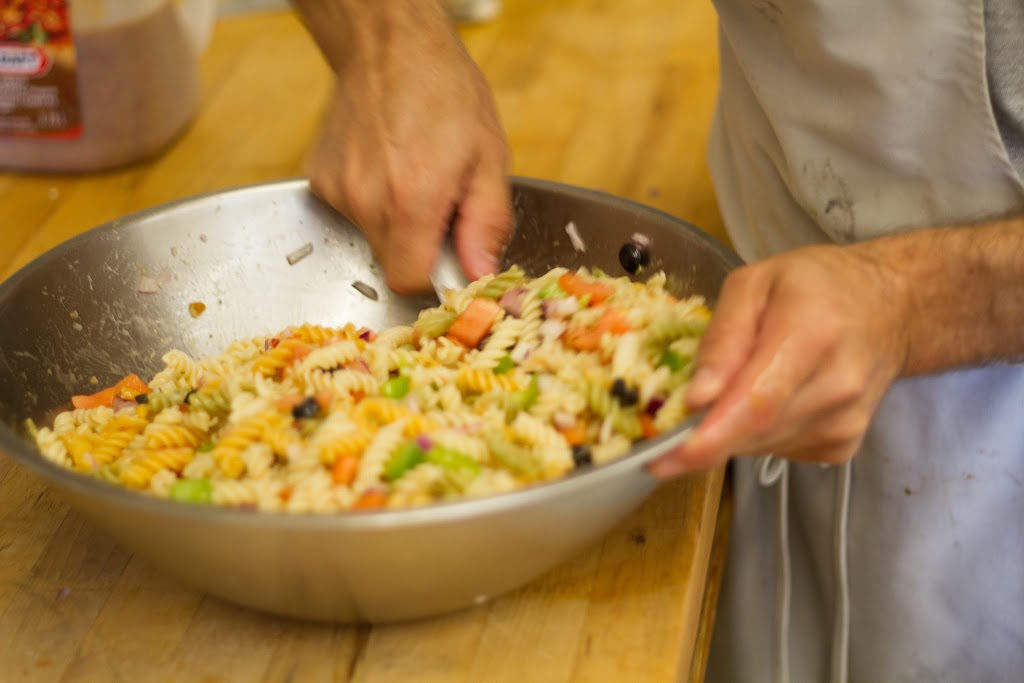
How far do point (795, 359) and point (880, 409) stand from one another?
1.50ft

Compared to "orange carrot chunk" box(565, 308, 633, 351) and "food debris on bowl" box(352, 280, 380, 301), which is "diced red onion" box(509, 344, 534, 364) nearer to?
"orange carrot chunk" box(565, 308, 633, 351)

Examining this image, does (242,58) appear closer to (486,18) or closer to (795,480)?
(486,18)

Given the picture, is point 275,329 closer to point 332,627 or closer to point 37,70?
point 332,627

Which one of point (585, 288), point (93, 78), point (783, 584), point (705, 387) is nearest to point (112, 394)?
point (585, 288)

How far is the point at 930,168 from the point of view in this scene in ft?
3.69

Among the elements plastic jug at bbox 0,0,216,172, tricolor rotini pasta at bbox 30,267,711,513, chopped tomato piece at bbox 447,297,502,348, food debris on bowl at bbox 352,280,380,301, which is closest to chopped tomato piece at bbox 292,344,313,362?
tricolor rotini pasta at bbox 30,267,711,513

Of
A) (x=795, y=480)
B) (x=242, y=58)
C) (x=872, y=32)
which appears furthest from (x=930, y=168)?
(x=242, y=58)

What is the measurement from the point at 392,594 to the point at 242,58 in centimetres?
144

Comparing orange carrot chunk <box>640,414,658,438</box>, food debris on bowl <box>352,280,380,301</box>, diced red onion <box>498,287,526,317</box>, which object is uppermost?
orange carrot chunk <box>640,414,658,438</box>

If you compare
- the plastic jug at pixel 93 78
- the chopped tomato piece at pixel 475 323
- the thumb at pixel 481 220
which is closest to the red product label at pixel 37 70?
the plastic jug at pixel 93 78

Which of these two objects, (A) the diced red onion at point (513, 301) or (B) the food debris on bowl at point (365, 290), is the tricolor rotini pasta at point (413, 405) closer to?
(A) the diced red onion at point (513, 301)

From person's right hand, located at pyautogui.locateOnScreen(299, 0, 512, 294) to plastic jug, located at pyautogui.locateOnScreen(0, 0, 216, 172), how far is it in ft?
1.69

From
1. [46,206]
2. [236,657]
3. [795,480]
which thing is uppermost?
[236,657]

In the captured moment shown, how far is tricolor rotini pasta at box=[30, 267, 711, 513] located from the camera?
85 cm
